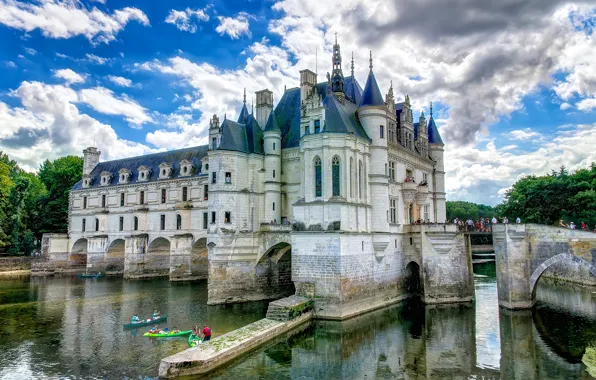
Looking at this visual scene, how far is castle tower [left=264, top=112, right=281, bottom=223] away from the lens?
35.0 meters

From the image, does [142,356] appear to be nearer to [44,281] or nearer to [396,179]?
[396,179]

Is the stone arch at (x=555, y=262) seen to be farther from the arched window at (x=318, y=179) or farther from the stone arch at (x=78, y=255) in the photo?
the stone arch at (x=78, y=255)

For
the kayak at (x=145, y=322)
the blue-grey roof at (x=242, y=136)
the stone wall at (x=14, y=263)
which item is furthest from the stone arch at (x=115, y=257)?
the kayak at (x=145, y=322)

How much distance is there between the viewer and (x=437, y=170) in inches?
1704

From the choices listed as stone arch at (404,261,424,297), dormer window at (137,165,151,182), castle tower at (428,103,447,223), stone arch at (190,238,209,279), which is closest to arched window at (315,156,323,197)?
stone arch at (404,261,424,297)

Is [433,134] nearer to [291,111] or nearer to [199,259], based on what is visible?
[291,111]

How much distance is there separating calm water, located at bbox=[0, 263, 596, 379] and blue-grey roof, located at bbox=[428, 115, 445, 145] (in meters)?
16.5

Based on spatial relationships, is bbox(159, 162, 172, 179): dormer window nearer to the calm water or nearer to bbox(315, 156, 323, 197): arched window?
the calm water

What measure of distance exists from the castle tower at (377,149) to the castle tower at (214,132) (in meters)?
13.2

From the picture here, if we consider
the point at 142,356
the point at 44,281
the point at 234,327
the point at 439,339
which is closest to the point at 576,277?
the point at 439,339

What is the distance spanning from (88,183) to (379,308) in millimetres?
49481

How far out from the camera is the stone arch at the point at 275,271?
113ft

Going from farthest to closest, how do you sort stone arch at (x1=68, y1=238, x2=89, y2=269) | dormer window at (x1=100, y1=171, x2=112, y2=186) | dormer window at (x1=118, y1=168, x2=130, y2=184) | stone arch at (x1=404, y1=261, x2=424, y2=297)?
stone arch at (x1=68, y1=238, x2=89, y2=269)
dormer window at (x1=100, y1=171, x2=112, y2=186)
dormer window at (x1=118, y1=168, x2=130, y2=184)
stone arch at (x1=404, y1=261, x2=424, y2=297)

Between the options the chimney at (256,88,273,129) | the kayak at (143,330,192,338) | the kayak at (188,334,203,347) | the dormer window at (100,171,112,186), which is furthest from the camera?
the dormer window at (100,171,112,186)
